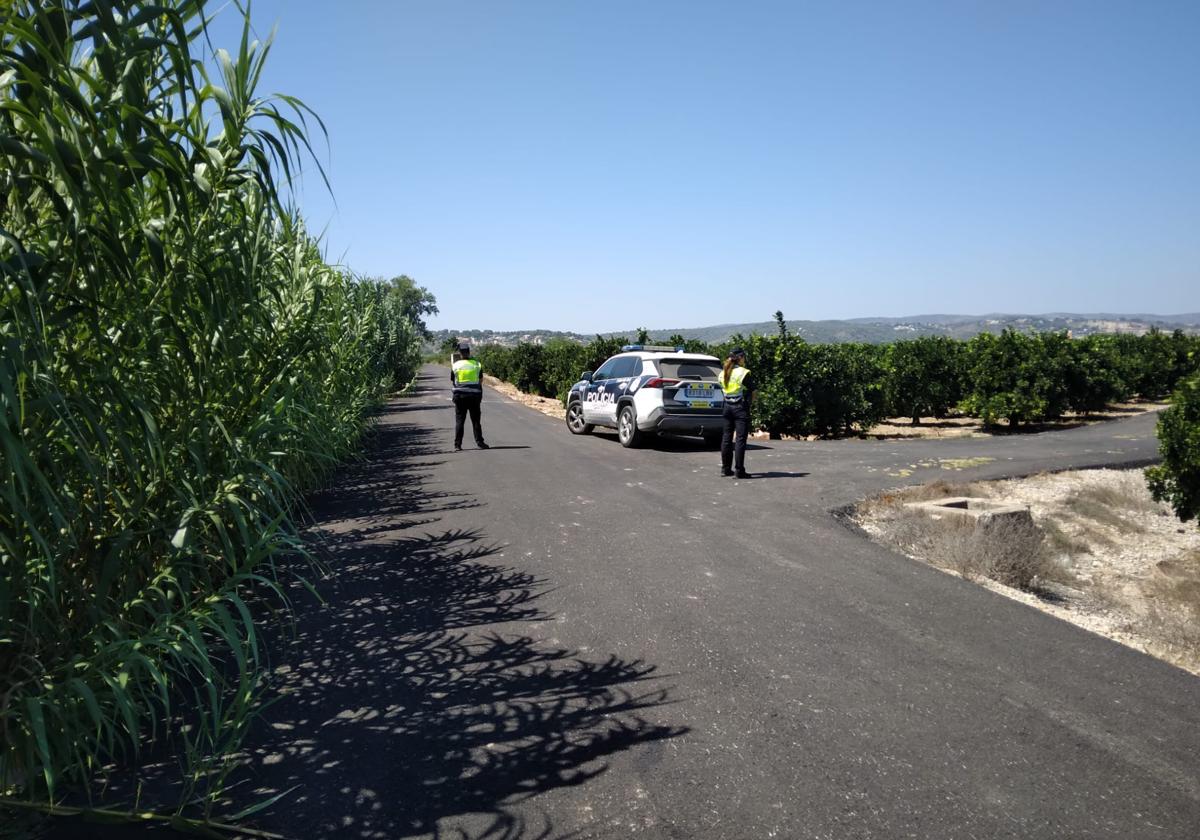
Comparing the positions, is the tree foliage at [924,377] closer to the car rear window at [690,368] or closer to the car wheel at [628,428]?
the car rear window at [690,368]

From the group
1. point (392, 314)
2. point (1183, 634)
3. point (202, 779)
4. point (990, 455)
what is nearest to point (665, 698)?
point (202, 779)

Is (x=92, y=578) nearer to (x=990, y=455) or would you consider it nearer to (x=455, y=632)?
(x=455, y=632)

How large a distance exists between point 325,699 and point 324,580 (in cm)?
226

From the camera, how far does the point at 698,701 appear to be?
3.90m

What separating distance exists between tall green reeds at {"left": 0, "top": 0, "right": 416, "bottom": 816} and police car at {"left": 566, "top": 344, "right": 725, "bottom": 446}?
10.1 meters

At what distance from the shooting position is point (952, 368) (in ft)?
75.3

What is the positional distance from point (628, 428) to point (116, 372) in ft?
38.9

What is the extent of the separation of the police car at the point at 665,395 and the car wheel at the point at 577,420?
187 cm

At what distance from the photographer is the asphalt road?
116 inches

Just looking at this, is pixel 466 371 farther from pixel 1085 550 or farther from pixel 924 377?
pixel 924 377

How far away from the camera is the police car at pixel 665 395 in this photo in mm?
13930

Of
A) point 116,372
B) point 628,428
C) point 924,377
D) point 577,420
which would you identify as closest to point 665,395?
point 628,428

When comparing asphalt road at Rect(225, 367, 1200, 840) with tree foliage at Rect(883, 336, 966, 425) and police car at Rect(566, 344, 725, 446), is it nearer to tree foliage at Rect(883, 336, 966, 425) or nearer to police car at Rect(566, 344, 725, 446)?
police car at Rect(566, 344, 725, 446)

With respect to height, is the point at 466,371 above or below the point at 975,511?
above
